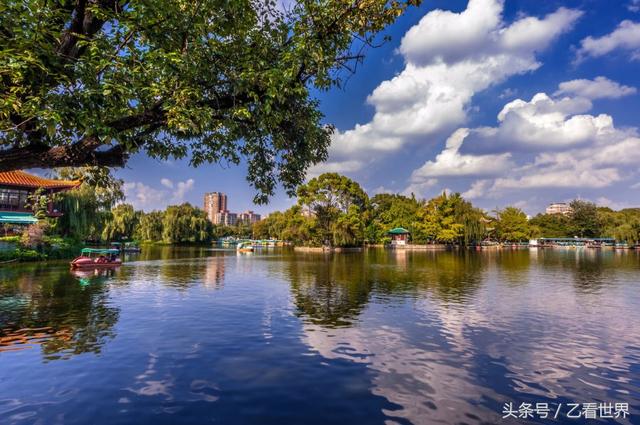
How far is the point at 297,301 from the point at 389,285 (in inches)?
307

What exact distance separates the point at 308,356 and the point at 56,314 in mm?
11266

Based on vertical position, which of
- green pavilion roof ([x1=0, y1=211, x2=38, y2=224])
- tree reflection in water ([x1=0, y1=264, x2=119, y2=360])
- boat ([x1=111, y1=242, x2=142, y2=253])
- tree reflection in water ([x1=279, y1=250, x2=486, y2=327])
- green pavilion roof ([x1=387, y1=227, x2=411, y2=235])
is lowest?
tree reflection in water ([x1=279, y1=250, x2=486, y2=327])

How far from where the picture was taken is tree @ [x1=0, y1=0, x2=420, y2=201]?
4.43 meters

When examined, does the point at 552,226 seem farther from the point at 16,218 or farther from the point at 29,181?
the point at 16,218

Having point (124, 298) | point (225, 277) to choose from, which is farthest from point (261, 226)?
point (124, 298)

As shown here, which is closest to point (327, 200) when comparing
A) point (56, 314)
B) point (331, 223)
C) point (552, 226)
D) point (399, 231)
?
point (331, 223)

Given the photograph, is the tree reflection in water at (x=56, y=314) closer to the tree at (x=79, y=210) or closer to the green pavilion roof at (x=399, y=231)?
the tree at (x=79, y=210)

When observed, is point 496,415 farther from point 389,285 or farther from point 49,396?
point 389,285

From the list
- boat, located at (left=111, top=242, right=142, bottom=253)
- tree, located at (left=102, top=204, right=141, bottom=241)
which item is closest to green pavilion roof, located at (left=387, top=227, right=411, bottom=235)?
boat, located at (left=111, top=242, right=142, bottom=253)

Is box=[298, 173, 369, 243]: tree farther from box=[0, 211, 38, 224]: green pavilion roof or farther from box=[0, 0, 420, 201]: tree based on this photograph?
box=[0, 0, 420, 201]: tree

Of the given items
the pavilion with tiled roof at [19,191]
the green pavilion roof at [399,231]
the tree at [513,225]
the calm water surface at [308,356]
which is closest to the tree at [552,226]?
the tree at [513,225]

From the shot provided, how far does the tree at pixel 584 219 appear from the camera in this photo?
10900 cm

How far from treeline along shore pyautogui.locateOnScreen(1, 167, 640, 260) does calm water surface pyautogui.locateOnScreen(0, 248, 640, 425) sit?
1117 inches

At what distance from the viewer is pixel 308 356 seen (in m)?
9.98
